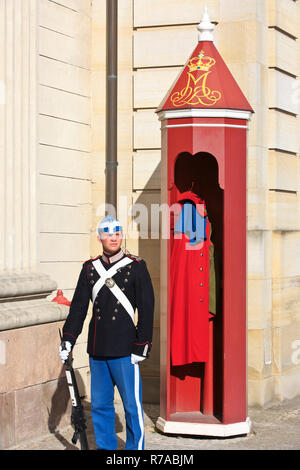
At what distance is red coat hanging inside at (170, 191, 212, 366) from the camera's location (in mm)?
6941

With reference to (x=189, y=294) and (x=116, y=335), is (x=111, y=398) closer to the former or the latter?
(x=116, y=335)

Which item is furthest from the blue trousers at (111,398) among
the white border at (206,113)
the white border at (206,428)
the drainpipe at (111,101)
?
the drainpipe at (111,101)

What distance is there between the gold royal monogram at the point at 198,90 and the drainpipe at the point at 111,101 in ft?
5.30

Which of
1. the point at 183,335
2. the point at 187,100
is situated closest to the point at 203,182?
the point at 187,100

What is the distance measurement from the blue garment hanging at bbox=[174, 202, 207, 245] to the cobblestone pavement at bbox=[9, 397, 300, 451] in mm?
1528

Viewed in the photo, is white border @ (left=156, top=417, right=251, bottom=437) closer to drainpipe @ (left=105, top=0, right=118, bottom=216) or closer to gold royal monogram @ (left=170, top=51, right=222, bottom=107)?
drainpipe @ (left=105, top=0, right=118, bottom=216)

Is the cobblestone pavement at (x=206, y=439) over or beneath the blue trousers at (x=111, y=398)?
beneath

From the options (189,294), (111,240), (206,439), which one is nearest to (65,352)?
(111,240)

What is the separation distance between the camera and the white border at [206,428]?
6.77m

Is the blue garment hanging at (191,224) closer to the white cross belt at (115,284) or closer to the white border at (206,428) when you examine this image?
the white cross belt at (115,284)

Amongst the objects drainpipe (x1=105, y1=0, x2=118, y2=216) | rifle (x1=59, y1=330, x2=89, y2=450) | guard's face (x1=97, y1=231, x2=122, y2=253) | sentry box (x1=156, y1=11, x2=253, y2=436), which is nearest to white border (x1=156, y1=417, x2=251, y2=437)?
sentry box (x1=156, y1=11, x2=253, y2=436)

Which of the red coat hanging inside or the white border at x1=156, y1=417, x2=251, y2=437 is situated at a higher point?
the red coat hanging inside

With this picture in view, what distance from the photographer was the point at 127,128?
8453 mm

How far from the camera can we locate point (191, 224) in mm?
7020
